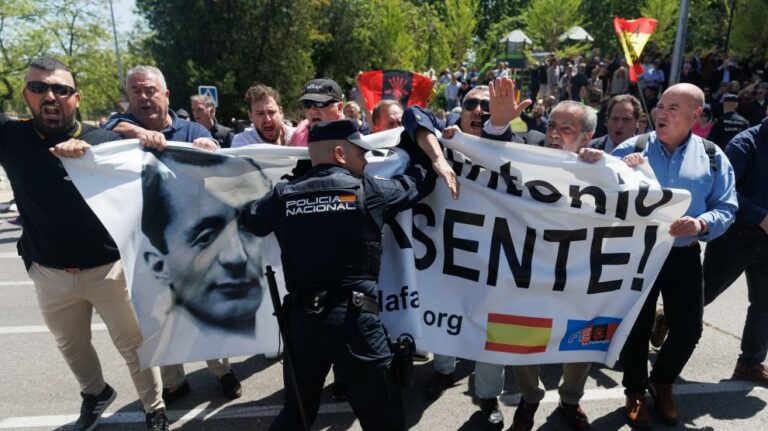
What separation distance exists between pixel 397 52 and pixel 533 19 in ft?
40.3

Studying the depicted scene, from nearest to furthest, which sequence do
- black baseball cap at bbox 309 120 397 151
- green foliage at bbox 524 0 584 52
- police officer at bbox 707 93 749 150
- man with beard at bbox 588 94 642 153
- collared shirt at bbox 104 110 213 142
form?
black baseball cap at bbox 309 120 397 151
collared shirt at bbox 104 110 213 142
man with beard at bbox 588 94 642 153
police officer at bbox 707 93 749 150
green foliage at bbox 524 0 584 52

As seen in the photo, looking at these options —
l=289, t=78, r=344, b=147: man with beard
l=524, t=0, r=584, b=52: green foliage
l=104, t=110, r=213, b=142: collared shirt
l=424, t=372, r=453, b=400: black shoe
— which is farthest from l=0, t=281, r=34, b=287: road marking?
l=524, t=0, r=584, b=52: green foliage

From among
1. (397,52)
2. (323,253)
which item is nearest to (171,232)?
(323,253)

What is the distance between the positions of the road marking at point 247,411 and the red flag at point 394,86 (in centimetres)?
354

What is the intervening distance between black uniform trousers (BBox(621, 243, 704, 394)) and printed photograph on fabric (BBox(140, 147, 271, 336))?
2.48 m

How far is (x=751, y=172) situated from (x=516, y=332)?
213cm

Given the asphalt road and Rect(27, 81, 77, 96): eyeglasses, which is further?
the asphalt road

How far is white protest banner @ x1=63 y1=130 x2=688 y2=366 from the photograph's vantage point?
3328mm

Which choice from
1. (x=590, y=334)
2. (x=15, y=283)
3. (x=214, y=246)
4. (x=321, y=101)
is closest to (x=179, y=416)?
(x=214, y=246)

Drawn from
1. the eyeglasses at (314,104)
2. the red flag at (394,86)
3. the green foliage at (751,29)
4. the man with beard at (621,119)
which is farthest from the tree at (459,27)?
the eyeglasses at (314,104)

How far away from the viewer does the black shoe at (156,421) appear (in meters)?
3.46

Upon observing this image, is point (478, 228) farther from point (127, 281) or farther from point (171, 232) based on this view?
point (127, 281)

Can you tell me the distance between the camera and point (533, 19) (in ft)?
120

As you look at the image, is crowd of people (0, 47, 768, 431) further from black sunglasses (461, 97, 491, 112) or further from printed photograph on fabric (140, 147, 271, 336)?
printed photograph on fabric (140, 147, 271, 336)
